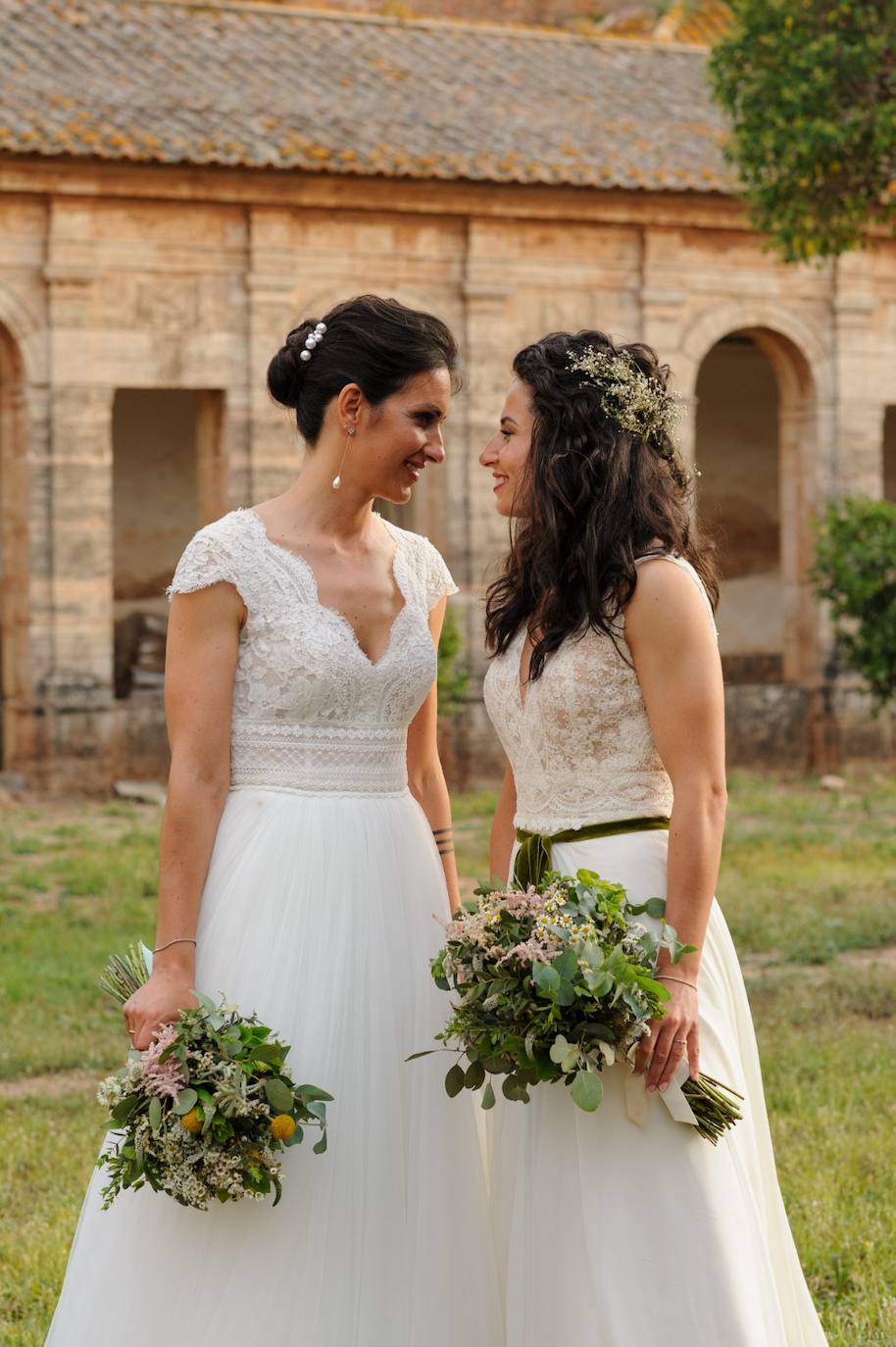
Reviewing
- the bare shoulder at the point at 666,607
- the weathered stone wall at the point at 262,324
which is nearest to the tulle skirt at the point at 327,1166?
the bare shoulder at the point at 666,607

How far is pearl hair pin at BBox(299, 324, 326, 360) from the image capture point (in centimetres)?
345

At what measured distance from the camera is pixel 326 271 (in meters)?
15.2

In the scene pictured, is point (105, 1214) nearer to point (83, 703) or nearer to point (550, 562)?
point (550, 562)

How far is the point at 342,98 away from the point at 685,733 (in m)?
13.7

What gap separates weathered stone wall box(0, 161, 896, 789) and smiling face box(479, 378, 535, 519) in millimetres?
11185

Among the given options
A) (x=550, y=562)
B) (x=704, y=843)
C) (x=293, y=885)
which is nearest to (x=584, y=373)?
(x=550, y=562)

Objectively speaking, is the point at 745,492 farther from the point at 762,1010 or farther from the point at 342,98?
the point at 762,1010

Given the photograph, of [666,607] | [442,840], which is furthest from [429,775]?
[666,607]

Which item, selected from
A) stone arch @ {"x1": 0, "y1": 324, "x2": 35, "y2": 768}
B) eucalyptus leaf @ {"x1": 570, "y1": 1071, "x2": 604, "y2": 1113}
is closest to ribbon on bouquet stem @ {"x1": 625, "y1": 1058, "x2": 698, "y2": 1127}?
eucalyptus leaf @ {"x1": 570, "y1": 1071, "x2": 604, "y2": 1113}

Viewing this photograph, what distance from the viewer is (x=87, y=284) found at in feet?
47.9

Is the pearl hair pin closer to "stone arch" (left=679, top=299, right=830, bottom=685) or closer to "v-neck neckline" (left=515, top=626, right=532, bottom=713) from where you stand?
"v-neck neckline" (left=515, top=626, right=532, bottom=713)

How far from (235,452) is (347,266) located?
5.99 feet

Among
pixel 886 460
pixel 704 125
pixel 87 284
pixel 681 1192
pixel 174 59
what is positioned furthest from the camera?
pixel 886 460

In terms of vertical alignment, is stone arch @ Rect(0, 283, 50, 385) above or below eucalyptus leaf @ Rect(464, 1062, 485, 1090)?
above
